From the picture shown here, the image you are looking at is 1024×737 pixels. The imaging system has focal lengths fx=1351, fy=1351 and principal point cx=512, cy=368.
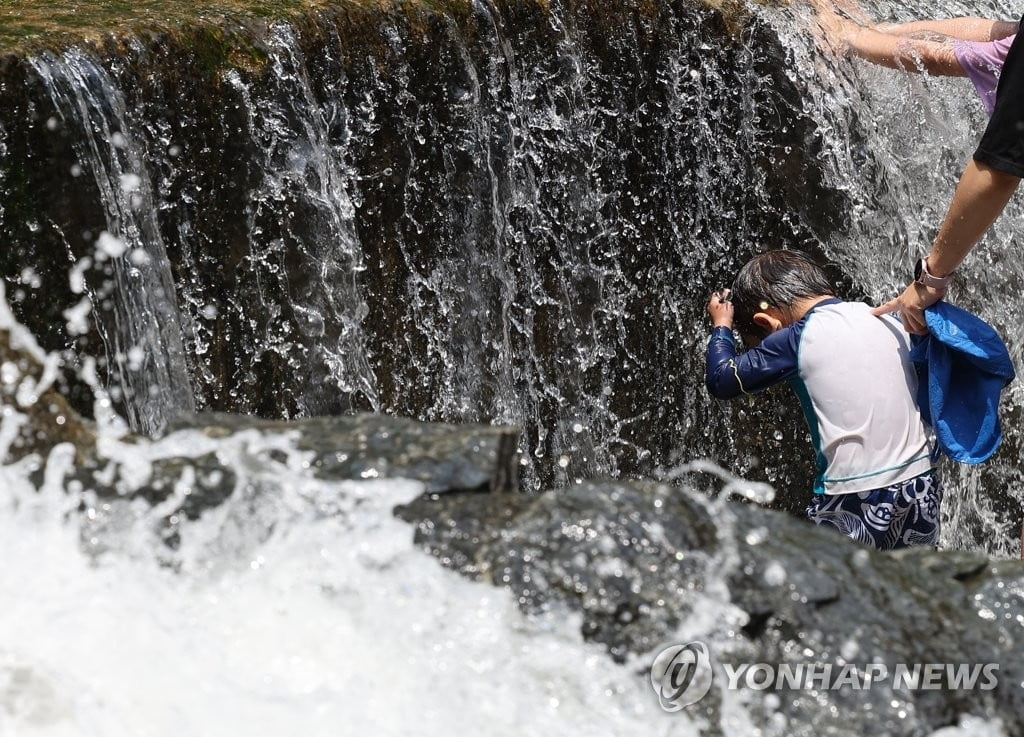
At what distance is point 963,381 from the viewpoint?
13.4ft

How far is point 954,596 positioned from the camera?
3.00 metres

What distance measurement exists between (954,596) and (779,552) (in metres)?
0.42

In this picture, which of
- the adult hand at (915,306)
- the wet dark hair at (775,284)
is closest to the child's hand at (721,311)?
the wet dark hair at (775,284)

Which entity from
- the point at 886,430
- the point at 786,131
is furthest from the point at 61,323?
the point at 786,131

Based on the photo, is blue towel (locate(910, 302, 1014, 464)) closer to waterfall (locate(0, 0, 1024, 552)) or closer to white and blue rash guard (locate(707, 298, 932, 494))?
white and blue rash guard (locate(707, 298, 932, 494))

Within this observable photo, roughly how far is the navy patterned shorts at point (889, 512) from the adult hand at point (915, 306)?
461mm

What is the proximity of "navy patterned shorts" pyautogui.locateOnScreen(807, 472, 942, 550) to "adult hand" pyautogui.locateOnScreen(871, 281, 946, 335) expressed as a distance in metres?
0.46

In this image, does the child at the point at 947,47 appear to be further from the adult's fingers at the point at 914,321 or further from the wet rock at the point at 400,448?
the wet rock at the point at 400,448

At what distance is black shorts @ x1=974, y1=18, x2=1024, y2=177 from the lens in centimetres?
347

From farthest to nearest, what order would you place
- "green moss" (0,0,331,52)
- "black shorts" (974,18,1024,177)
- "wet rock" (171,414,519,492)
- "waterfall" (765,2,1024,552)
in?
"waterfall" (765,2,1024,552)
"green moss" (0,0,331,52)
"black shorts" (974,18,1024,177)
"wet rock" (171,414,519,492)

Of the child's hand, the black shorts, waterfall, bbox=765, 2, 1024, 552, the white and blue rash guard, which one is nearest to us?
the black shorts

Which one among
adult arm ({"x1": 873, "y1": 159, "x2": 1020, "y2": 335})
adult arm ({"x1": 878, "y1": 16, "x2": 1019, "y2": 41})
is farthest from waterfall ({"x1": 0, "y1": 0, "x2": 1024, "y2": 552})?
adult arm ({"x1": 873, "y1": 159, "x2": 1020, "y2": 335})

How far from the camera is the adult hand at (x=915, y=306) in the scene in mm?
3922

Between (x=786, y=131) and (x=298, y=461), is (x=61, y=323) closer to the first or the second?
(x=298, y=461)
